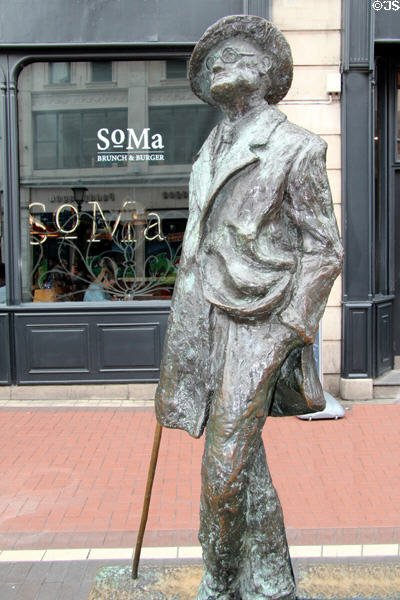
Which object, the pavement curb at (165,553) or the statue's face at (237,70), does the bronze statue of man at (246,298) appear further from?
the pavement curb at (165,553)

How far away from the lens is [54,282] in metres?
8.24

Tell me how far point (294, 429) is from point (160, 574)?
3368mm

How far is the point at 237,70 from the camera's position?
9.04 feet

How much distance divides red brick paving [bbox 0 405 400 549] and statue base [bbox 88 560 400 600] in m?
0.72

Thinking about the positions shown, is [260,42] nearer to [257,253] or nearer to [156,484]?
[257,253]

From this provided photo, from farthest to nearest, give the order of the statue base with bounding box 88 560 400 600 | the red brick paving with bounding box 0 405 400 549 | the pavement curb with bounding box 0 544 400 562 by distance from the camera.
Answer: the red brick paving with bounding box 0 405 400 549 → the pavement curb with bounding box 0 544 400 562 → the statue base with bounding box 88 560 400 600

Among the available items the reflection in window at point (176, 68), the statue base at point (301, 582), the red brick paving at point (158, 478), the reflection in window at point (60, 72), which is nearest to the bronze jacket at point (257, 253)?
the statue base at point (301, 582)

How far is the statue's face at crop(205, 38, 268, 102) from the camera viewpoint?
108 inches

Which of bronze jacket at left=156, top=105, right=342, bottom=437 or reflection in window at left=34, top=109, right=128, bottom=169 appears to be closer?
bronze jacket at left=156, top=105, right=342, bottom=437

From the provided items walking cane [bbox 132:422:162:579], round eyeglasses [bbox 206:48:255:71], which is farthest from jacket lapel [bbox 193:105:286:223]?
walking cane [bbox 132:422:162:579]

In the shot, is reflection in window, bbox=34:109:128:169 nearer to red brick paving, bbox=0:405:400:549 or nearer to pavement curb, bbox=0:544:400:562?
red brick paving, bbox=0:405:400:549

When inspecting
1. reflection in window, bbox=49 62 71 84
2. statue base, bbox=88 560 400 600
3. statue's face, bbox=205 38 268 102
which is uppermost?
reflection in window, bbox=49 62 71 84

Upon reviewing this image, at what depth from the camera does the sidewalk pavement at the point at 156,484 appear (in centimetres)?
420

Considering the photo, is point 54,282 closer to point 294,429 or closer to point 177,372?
point 294,429
